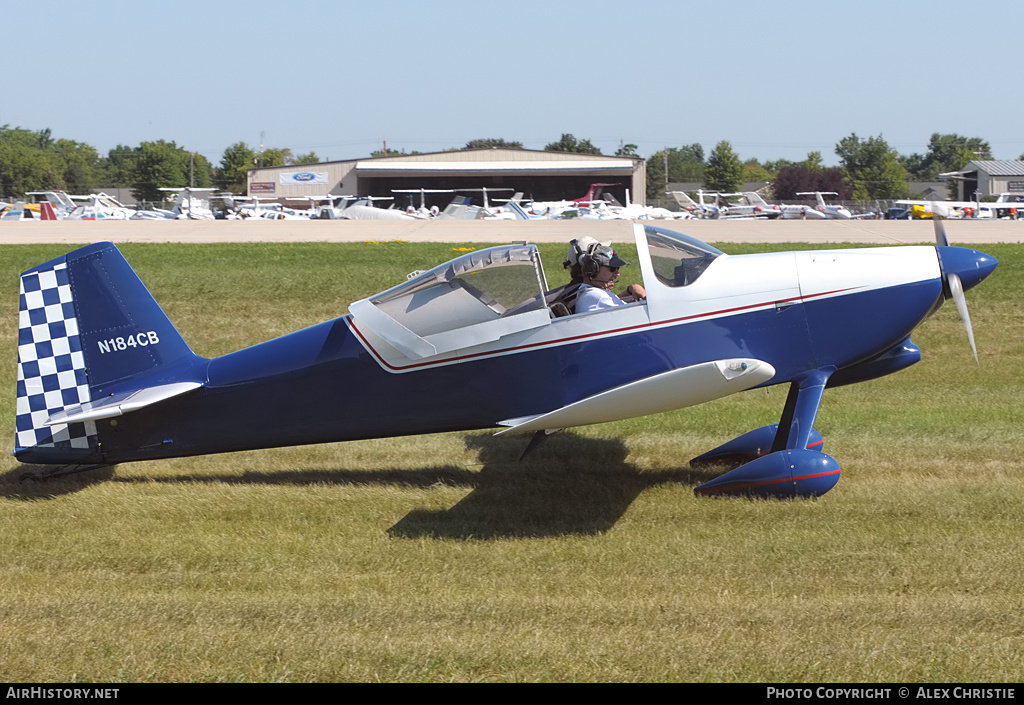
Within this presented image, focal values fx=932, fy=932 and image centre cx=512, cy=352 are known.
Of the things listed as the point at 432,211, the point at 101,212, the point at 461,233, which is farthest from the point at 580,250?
the point at 101,212

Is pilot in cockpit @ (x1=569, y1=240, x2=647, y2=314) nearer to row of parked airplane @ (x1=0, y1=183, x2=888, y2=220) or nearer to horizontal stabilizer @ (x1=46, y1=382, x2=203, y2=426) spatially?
horizontal stabilizer @ (x1=46, y1=382, x2=203, y2=426)

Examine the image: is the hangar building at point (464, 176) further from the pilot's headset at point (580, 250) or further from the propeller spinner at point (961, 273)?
the propeller spinner at point (961, 273)

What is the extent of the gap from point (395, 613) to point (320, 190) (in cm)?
8394

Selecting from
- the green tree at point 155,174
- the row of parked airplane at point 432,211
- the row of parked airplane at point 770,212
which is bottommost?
the row of parked airplane at point 770,212

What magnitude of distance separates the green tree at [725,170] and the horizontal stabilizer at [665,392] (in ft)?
391

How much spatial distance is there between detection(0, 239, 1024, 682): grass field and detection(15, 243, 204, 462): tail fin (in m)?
0.55

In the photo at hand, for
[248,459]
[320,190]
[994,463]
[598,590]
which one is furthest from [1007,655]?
[320,190]

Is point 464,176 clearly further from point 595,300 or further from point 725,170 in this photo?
point 595,300

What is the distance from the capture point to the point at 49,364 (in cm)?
725

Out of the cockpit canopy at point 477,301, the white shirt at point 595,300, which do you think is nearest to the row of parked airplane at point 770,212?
the cockpit canopy at point 477,301

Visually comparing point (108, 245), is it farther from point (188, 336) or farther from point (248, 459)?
point (188, 336)

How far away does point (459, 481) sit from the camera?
7723 millimetres

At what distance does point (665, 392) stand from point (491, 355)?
4.23 feet

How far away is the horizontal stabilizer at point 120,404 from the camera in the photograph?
6.79 meters
